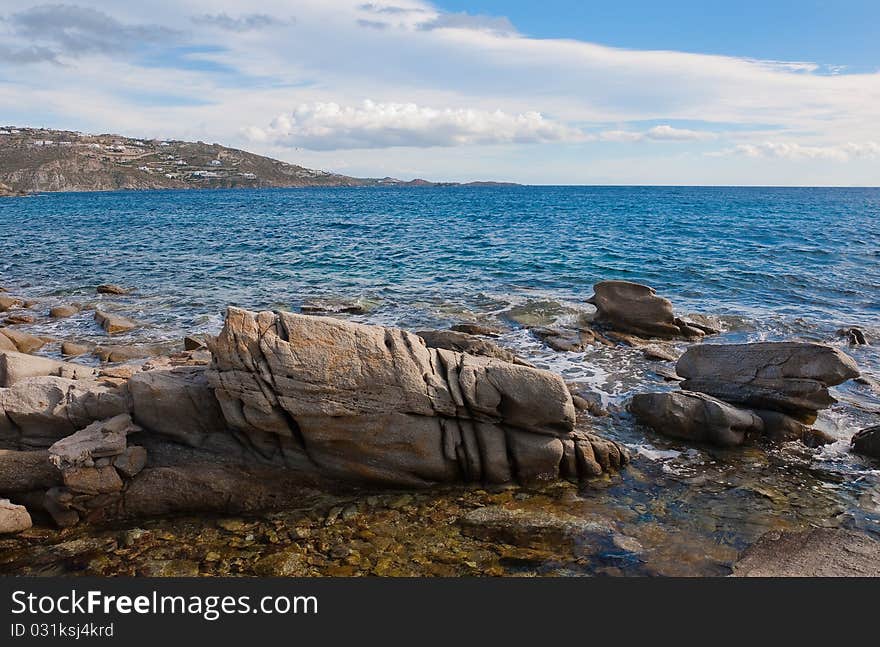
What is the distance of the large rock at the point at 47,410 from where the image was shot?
11656 millimetres

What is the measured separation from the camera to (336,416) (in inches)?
443

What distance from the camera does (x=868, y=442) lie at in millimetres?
13039

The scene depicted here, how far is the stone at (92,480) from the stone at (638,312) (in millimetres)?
17480

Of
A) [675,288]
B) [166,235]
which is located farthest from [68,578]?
[166,235]

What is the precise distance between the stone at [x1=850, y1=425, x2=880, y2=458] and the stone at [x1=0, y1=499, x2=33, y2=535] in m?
16.5

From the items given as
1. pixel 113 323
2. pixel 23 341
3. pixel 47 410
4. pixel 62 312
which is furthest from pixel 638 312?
pixel 62 312

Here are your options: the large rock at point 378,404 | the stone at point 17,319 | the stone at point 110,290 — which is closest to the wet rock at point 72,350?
the stone at point 17,319

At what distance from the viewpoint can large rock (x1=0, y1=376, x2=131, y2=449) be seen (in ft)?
38.2

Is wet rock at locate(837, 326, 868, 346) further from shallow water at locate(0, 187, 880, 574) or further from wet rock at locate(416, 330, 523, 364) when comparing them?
wet rock at locate(416, 330, 523, 364)

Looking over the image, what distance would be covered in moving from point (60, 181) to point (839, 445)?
20690 cm

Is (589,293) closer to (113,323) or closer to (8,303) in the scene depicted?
(113,323)

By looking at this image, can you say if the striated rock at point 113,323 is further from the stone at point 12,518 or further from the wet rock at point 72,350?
the stone at point 12,518

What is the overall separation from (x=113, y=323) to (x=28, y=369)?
9635mm

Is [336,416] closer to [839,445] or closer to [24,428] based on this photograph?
[24,428]
